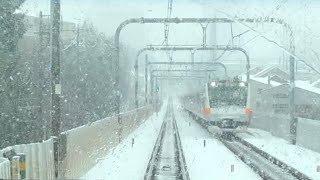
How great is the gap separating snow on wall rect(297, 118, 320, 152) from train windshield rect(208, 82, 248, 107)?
584cm

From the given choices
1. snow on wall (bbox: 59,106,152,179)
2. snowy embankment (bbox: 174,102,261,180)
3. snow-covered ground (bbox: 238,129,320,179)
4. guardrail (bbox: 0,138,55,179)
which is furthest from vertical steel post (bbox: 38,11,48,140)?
guardrail (bbox: 0,138,55,179)

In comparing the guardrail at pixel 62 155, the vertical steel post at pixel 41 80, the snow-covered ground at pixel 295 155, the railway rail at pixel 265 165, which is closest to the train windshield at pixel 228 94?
the snow-covered ground at pixel 295 155

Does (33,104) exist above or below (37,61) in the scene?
below

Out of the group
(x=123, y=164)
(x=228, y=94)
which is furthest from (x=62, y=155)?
(x=228, y=94)

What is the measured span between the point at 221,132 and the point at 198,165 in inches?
541

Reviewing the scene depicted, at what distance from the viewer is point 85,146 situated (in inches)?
607

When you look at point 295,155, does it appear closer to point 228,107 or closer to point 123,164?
point 123,164

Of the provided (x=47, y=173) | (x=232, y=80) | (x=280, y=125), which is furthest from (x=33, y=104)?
(x=47, y=173)

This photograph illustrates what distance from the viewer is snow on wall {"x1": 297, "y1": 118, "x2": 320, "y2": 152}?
21750 millimetres

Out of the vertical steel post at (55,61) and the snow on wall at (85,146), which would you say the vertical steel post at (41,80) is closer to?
the snow on wall at (85,146)

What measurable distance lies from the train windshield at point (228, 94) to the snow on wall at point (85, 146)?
9.27 metres

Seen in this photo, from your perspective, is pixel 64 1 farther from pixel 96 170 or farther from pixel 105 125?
pixel 96 170

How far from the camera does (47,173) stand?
1130 cm

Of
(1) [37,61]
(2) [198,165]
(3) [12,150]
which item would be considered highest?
(1) [37,61]
